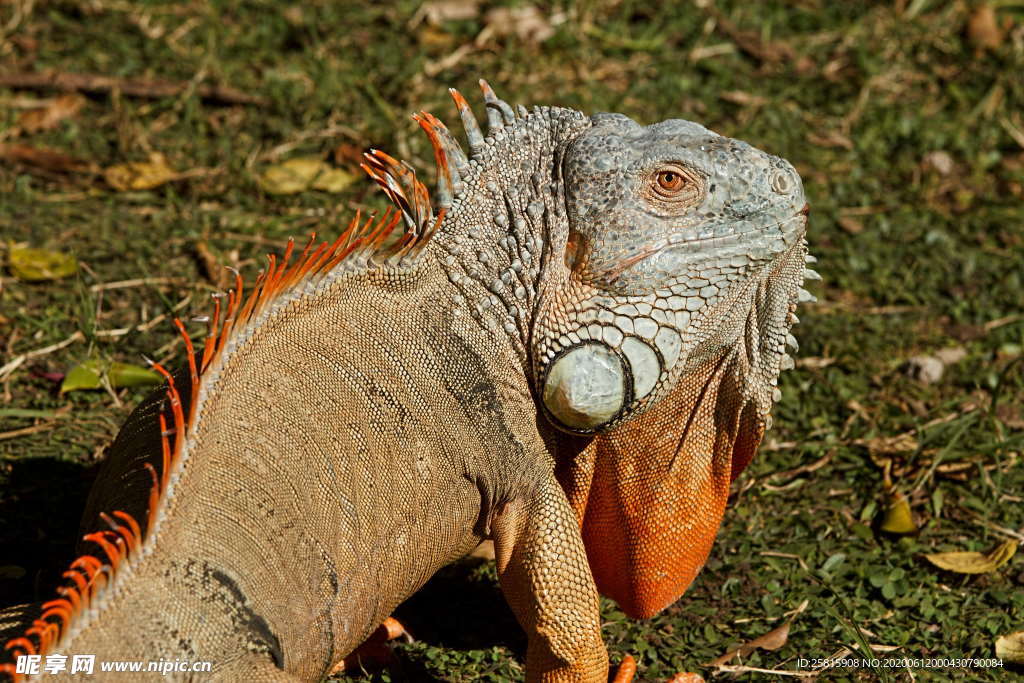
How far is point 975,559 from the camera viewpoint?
14.9ft

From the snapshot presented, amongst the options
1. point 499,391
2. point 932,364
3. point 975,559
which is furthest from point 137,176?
point 975,559

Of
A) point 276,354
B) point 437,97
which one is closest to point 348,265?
point 276,354

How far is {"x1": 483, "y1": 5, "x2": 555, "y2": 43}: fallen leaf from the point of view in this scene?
7492mm

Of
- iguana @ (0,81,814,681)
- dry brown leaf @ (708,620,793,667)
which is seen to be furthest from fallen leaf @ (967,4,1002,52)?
dry brown leaf @ (708,620,793,667)

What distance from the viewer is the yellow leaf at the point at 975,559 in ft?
14.7

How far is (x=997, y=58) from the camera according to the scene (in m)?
7.86

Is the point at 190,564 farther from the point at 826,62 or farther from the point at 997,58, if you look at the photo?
the point at 997,58

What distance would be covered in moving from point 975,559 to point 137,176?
452 cm

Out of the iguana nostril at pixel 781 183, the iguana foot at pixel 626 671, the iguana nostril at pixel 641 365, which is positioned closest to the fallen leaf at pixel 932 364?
the iguana nostril at pixel 781 183

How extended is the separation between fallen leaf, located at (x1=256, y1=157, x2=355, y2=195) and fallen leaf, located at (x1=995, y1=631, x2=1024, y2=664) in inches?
157

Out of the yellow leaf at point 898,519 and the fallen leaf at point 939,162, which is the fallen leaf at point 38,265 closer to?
the yellow leaf at point 898,519

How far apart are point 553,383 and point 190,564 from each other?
124 centimetres

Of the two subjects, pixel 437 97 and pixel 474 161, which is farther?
pixel 437 97

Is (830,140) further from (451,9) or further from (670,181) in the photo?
(670,181)
